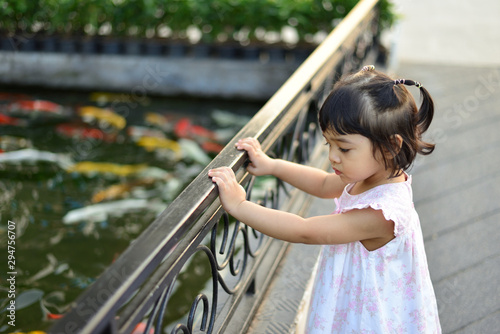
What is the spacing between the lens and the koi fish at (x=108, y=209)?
414 cm

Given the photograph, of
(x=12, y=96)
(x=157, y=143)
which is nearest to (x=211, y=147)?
(x=157, y=143)

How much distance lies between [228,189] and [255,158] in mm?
274

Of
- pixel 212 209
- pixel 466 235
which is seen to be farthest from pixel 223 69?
pixel 212 209

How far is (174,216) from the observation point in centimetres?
125

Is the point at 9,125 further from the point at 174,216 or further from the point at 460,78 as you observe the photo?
the point at 174,216

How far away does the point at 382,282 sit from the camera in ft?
5.04

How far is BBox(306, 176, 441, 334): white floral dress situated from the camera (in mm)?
1520

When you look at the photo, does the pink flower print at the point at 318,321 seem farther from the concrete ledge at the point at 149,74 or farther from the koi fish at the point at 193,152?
the concrete ledge at the point at 149,74

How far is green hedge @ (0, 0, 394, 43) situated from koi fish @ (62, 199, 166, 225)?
2741 millimetres

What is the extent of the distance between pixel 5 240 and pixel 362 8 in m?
2.95

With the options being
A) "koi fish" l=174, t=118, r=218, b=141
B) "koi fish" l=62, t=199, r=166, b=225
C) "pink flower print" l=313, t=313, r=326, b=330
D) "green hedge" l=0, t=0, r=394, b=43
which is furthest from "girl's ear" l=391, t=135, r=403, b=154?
"green hedge" l=0, t=0, r=394, b=43

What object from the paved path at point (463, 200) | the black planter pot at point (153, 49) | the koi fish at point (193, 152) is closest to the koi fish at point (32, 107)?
the black planter pot at point (153, 49)

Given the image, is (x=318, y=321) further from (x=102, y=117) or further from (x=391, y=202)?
(x=102, y=117)

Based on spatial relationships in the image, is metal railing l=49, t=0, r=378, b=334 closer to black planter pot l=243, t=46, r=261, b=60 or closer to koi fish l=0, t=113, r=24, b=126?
Result: black planter pot l=243, t=46, r=261, b=60
